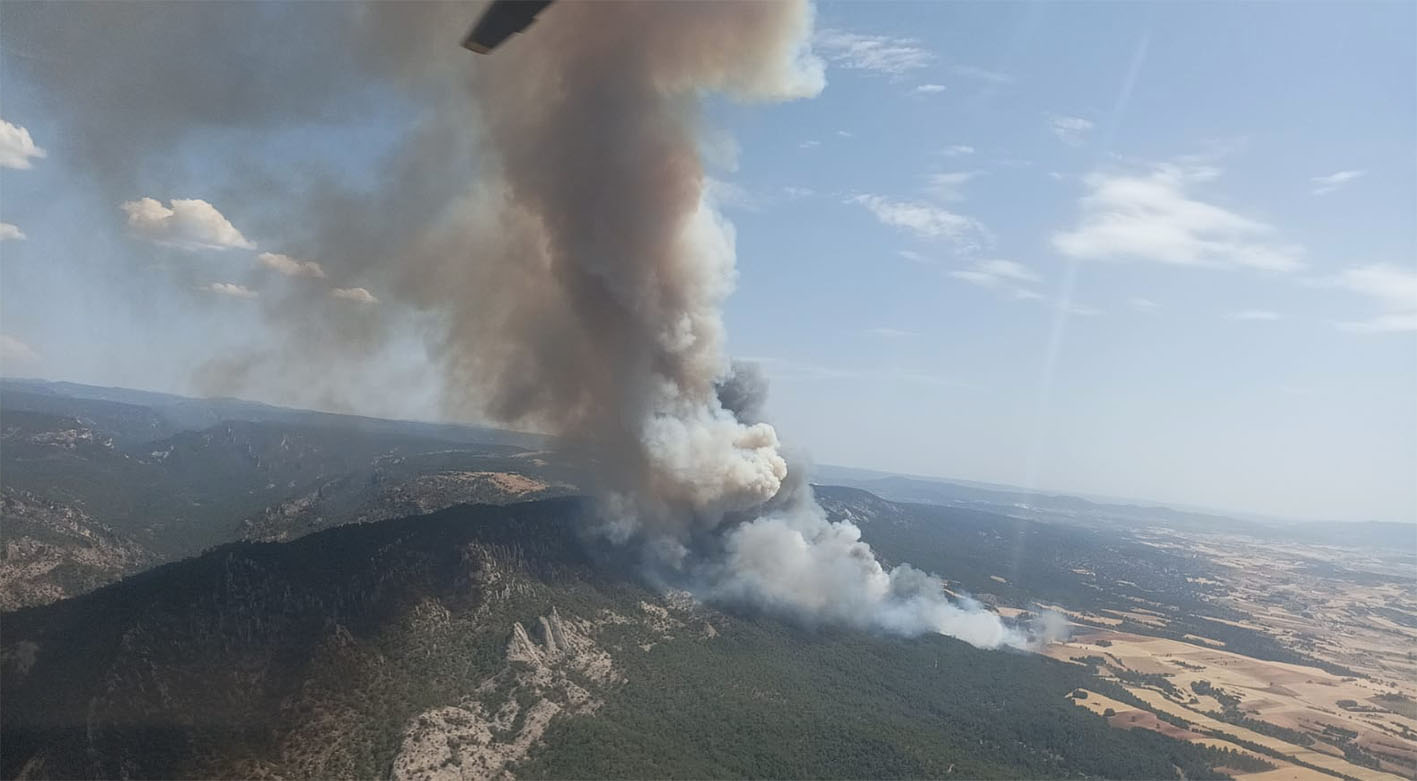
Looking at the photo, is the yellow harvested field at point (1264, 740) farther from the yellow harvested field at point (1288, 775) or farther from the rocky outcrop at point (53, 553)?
the rocky outcrop at point (53, 553)

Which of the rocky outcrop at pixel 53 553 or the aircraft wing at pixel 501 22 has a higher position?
the aircraft wing at pixel 501 22

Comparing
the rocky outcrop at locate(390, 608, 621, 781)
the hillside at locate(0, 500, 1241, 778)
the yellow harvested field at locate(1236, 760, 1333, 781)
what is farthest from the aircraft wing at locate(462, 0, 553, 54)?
the yellow harvested field at locate(1236, 760, 1333, 781)

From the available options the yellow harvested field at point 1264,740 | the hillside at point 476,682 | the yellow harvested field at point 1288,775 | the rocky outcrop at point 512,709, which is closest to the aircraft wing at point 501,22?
the hillside at point 476,682

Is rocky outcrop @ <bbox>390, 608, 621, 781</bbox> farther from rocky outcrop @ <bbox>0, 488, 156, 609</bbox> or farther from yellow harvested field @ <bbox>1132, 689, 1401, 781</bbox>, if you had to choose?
yellow harvested field @ <bbox>1132, 689, 1401, 781</bbox>

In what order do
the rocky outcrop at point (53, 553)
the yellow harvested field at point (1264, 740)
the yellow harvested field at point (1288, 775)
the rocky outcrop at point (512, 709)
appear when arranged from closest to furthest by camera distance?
1. the rocky outcrop at point (512, 709)
2. the yellow harvested field at point (1288, 775)
3. the rocky outcrop at point (53, 553)
4. the yellow harvested field at point (1264, 740)

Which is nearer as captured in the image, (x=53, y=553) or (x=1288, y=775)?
(x=1288, y=775)

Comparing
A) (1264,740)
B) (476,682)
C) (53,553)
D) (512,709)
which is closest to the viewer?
(512,709)

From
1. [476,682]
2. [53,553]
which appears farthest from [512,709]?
[53,553]

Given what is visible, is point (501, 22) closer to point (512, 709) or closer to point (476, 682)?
point (512, 709)

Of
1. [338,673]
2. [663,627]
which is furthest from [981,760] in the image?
[338,673]
